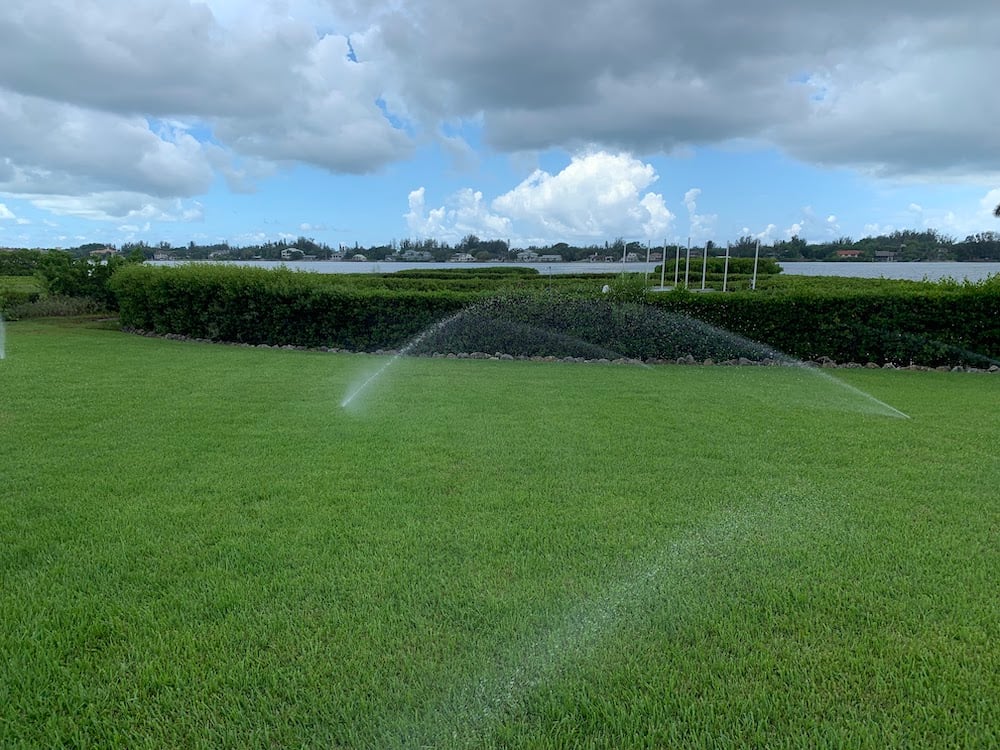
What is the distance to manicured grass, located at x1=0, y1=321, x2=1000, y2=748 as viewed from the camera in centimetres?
207

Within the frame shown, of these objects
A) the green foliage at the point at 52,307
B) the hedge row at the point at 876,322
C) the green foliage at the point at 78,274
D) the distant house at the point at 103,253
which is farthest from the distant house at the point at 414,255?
the hedge row at the point at 876,322

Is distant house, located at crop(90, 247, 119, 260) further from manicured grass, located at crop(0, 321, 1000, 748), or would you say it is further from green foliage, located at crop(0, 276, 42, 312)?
manicured grass, located at crop(0, 321, 1000, 748)

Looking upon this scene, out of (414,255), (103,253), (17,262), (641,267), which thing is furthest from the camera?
(641,267)

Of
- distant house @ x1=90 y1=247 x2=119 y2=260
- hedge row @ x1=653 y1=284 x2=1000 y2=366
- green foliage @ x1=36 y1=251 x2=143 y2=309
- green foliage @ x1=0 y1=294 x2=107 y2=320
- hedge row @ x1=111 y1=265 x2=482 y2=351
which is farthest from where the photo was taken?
distant house @ x1=90 y1=247 x2=119 y2=260

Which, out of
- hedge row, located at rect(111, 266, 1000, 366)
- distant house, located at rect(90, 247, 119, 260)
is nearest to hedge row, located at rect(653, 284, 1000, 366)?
hedge row, located at rect(111, 266, 1000, 366)

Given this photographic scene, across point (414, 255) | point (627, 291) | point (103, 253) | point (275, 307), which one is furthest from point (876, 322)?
point (414, 255)

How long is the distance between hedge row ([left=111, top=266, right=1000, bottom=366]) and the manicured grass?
4.49m

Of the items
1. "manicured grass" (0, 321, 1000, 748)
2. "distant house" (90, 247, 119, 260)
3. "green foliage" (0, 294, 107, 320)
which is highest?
"distant house" (90, 247, 119, 260)

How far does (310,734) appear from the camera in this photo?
199cm

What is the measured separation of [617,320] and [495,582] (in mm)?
7812

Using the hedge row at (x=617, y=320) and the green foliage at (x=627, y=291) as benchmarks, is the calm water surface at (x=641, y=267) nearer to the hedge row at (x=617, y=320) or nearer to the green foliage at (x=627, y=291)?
the hedge row at (x=617, y=320)

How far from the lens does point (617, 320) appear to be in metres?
10.2

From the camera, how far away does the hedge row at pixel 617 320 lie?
387 inches

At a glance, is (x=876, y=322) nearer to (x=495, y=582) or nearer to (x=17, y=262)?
(x=495, y=582)
